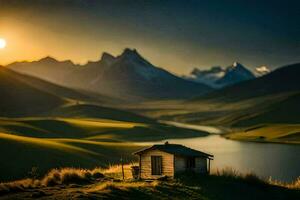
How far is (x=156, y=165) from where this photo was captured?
56.7 meters

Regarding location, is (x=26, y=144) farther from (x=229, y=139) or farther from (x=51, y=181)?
(x=229, y=139)

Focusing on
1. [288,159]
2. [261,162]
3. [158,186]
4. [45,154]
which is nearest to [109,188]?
[158,186]

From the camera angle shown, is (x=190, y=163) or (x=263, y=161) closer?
(x=190, y=163)

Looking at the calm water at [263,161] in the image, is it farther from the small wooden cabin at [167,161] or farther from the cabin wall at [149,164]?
the cabin wall at [149,164]

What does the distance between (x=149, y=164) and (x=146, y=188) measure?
11.1 metres

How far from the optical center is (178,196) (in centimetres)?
4459

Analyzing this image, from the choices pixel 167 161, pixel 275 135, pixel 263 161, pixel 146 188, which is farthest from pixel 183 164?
pixel 275 135

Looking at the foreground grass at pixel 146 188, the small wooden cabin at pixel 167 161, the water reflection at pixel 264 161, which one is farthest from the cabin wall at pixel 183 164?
the water reflection at pixel 264 161

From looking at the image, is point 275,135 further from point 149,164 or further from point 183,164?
point 149,164

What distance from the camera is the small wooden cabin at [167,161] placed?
2180 inches

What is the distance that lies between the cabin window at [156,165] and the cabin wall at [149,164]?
0.36 meters

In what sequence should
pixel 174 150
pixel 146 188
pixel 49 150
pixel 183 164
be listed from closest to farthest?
1. pixel 146 188
2. pixel 183 164
3. pixel 174 150
4. pixel 49 150

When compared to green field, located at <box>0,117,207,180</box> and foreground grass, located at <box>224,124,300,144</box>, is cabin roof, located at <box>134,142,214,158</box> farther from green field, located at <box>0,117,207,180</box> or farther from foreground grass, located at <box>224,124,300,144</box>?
foreground grass, located at <box>224,124,300,144</box>

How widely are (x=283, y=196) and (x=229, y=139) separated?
435 ft
